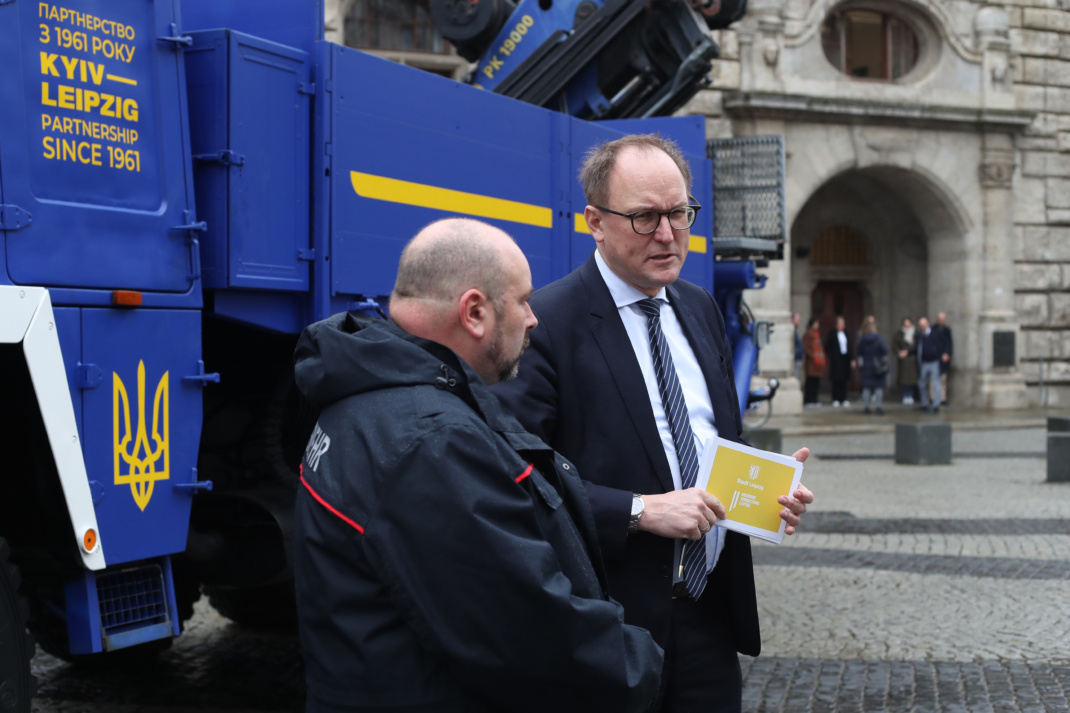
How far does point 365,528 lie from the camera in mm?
1648

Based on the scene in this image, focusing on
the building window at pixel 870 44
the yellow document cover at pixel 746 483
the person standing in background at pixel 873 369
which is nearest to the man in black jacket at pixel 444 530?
the yellow document cover at pixel 746 483

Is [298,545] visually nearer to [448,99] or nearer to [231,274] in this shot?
[231,274]

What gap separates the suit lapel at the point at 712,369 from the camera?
8.92 feet

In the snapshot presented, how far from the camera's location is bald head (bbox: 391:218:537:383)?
5.88 feet

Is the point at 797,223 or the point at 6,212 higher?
the point at 797,223

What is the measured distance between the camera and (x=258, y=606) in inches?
236

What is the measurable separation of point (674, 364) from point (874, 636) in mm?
3404

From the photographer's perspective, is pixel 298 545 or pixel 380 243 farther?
pixel 380 243

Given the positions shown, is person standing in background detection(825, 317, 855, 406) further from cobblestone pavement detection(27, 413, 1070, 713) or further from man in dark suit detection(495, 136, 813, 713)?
man in dark suit detection(495, 136, 813, 713)

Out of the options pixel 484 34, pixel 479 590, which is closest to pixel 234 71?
pixel 479 590

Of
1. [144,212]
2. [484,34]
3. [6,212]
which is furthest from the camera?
[484,34]

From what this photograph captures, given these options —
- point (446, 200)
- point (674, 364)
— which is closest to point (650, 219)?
point (674, 364)

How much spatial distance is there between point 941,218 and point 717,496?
70.0ft

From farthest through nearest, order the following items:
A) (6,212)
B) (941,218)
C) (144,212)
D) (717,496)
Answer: (941,218) < (144,212) < (6,212) < (717,496)
